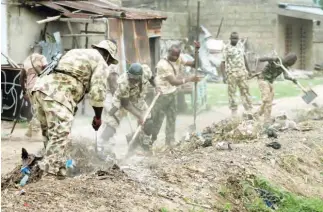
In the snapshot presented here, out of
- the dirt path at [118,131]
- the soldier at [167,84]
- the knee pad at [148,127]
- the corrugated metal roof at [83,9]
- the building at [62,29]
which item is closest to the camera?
the dirt path at [118,131]

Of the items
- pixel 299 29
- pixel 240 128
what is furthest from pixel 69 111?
pixel 299 29

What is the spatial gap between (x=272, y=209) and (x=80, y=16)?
8.56 m

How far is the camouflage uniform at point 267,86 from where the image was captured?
36.4 feet

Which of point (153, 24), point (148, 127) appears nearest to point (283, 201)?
point (148, 127)

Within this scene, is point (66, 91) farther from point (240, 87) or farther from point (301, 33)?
point (301, 33)

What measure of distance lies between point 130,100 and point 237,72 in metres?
3.79

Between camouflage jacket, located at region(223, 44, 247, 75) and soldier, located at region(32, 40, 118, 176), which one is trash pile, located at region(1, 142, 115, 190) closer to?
soldier, located at region(32, 40, 118, 176)

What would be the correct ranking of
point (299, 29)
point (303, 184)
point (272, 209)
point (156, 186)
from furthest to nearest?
point (299, 29)
point (303, 184)
point (272, 209)
point (156, 186)

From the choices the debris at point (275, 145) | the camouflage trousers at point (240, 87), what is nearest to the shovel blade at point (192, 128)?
the camouflage trousers at point (240, 87)

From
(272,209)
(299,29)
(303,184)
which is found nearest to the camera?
(272,209)

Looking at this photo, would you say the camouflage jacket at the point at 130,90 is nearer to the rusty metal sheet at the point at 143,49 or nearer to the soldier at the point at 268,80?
the soldier at the point at 268,80

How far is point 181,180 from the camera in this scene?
5.57m

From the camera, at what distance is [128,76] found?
848 cm

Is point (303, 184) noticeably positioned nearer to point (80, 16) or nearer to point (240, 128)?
point (240, 128)
